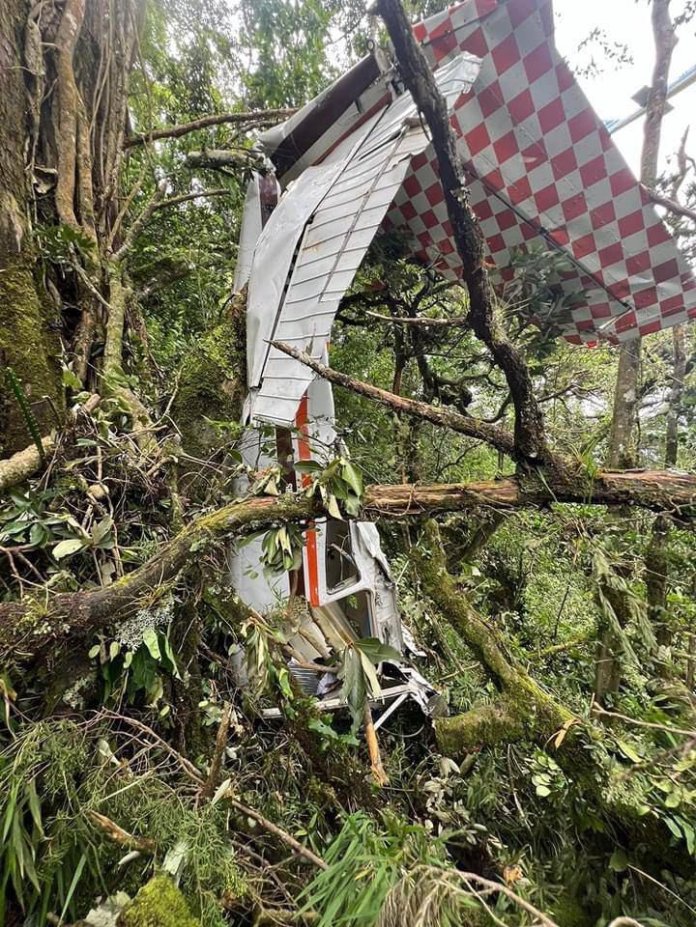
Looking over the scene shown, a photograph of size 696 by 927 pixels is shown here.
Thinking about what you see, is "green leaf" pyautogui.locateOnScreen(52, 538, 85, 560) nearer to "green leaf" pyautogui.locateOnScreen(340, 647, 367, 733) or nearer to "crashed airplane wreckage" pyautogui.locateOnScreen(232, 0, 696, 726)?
"crashed airplane wreckage" pyautogui.locateOnScreen(232, 0, 696, 726)

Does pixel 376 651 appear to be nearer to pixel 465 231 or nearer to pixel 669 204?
pixel 465 231

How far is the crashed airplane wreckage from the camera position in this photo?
7.86 ft

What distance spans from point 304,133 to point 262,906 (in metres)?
4.75

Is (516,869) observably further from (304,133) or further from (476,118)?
(304,133)

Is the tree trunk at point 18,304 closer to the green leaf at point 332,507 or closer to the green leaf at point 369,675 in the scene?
the green leaf at point 332,507

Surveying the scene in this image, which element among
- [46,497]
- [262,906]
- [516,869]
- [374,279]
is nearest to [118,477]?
[46,497]

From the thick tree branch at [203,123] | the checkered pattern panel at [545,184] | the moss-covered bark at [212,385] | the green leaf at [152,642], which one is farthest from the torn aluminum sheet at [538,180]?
the green leaf at [152,642]

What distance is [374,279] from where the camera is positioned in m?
4.25

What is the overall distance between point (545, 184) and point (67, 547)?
368 centimetres

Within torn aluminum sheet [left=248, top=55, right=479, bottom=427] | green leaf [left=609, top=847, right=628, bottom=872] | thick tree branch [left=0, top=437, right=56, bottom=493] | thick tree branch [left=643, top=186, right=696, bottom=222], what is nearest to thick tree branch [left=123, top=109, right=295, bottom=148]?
torn aluminum sheet [left=248, top=55, right=479, bottom=427]

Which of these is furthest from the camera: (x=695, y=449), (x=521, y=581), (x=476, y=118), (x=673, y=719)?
(x=521, y=581)

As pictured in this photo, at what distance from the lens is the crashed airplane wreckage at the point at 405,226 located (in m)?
2.40

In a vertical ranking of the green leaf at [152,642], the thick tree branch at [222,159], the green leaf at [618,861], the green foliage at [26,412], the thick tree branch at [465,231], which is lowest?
the green leaf at [618,861]

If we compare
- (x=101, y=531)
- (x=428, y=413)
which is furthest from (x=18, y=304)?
(x=428, y=413)
